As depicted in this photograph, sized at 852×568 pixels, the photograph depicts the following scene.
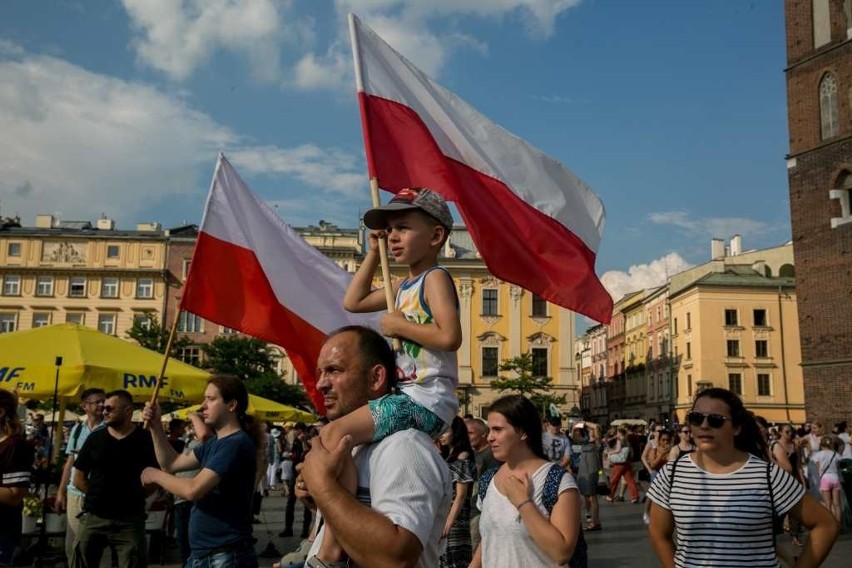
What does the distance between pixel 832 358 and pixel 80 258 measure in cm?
5581

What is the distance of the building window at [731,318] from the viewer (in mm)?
65500

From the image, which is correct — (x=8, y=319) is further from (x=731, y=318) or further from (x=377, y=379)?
(x=377, y=379)

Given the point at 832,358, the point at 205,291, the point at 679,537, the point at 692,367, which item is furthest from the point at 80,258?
the point at 679,537

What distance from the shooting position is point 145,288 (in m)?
68.8

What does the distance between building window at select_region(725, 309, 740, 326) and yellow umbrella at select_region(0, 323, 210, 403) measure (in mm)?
59312

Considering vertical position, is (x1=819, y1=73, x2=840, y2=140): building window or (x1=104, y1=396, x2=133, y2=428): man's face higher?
(x1=819, y1=73, x2=840, y2=140): building window

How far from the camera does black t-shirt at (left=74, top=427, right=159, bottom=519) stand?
630 cm

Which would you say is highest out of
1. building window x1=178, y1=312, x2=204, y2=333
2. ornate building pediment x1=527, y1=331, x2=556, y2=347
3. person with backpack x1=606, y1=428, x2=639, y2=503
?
building window x1=178, y1=312, x2=204, y2=333

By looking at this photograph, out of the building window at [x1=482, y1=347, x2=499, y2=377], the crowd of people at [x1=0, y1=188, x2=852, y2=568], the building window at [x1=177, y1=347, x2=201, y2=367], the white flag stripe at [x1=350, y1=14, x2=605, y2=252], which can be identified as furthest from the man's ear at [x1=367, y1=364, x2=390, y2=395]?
the building window at [x1=177, y1=347, x2=201, y2=367]

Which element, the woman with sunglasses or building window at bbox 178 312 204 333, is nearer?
the woman with sunglasses

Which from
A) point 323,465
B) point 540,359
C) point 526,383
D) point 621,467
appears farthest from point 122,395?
point 540,359

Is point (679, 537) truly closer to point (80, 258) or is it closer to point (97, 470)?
point (97, 470)

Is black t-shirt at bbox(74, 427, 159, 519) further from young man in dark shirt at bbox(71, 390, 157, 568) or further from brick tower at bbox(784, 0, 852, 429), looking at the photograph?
brick tower at bbox(784, 0, 852, 429)

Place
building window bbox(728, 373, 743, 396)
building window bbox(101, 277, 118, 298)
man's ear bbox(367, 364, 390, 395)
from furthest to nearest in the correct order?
building window bbox(101, 277, 118, 298) → building window bbox(728, 373, 743, 396) → man's ear bbox(367, 364, 390, 395)
